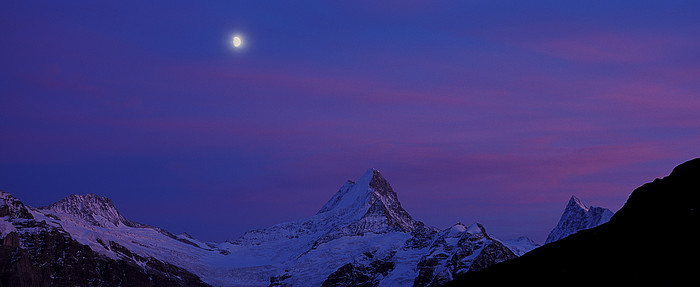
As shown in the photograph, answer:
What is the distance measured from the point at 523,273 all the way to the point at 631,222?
1239 cm

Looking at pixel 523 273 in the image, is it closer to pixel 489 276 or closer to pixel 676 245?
pixel 489 276

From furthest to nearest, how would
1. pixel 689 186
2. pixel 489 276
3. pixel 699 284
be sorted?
pixel 489 276, pixel 689 186, pixel 699 284

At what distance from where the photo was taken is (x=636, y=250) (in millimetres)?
90562

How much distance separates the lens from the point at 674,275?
81.4 m

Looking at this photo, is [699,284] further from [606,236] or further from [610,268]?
[606,236]

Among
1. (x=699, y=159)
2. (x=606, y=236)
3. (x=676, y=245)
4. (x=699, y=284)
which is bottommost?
(x=699, y=284)

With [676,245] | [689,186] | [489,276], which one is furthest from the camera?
[489,276]

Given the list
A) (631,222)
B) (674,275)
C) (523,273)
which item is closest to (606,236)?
(631,222)

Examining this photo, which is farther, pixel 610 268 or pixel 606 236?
pixel 606 236

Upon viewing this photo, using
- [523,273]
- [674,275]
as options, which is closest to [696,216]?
[674,275]

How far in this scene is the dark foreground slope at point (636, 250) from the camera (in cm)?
8425

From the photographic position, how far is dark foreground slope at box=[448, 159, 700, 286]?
3317 inches

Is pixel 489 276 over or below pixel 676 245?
over

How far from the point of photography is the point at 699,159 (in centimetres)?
10500
